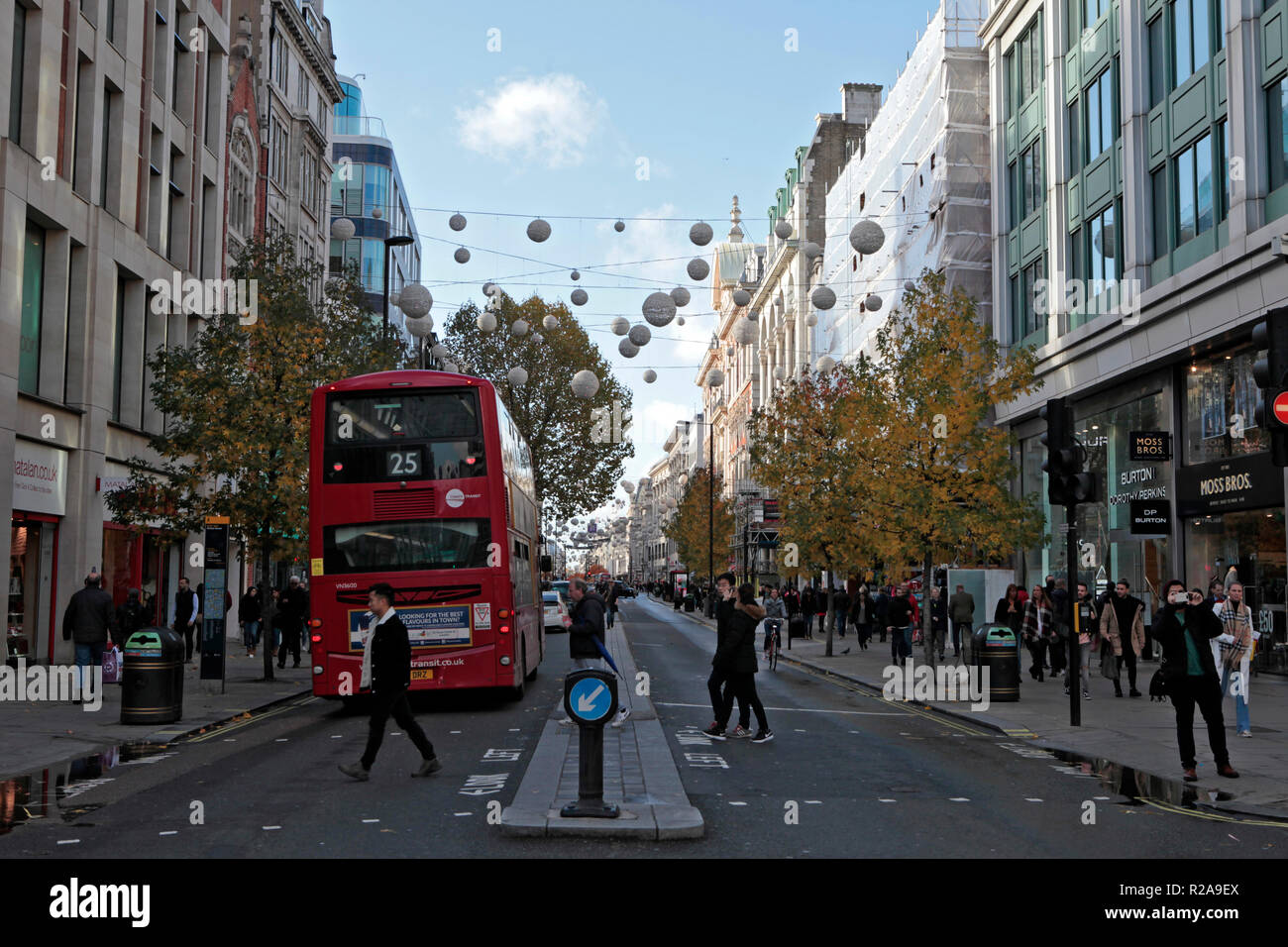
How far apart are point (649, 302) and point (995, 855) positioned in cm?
1863

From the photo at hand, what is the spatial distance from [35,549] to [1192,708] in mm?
21984

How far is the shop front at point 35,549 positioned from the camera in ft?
80.7

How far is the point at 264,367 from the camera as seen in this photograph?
23188 mm

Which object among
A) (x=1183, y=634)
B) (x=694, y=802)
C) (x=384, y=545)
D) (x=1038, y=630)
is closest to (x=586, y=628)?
(x=384, y=545)

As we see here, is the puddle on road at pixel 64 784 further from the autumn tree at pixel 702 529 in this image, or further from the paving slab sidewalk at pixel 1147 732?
the autumn tree at pixel 702 529

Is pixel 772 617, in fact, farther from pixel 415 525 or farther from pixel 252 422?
pixel 415 525

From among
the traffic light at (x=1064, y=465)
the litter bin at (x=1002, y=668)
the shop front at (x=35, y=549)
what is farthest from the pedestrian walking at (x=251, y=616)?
the traffic light at (x=1064, y=465)

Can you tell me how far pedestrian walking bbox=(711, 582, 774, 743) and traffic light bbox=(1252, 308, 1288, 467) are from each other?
6370 mm

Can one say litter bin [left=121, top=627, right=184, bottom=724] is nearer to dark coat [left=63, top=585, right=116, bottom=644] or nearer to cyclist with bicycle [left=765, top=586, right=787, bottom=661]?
dark coat [left=63, top=585, right=116, bottom=644]

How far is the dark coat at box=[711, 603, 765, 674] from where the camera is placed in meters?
14.4

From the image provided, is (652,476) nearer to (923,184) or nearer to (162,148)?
(923,184)

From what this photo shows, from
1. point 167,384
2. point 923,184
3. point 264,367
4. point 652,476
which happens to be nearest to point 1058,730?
point 264,367

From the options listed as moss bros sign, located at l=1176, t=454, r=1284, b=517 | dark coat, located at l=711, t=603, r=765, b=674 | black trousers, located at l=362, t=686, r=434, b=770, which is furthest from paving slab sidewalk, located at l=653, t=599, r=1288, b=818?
black trousers, located at l=362, t=686, r=434, b=770

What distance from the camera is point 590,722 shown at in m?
8.86
